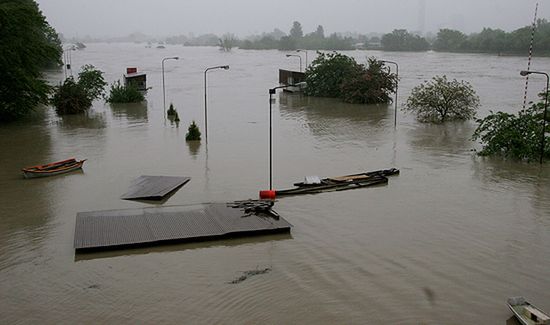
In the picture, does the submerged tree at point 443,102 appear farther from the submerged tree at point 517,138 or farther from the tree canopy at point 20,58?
the tree canopy at point 20,58

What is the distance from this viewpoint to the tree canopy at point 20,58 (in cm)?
2980

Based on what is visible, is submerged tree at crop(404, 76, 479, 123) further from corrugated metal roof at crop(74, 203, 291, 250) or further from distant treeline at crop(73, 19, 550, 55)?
distant treeline at crop(73, 19, 550, 55)

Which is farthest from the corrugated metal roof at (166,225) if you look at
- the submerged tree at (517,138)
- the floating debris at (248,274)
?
the submerged tree at (517,138)

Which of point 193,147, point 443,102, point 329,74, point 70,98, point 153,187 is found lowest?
point 153,187

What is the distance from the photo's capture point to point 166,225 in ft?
48.0

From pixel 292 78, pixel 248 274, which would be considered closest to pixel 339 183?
pixel 248 274

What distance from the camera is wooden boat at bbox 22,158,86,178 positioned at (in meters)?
19.8

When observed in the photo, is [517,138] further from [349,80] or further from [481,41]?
[481,41]

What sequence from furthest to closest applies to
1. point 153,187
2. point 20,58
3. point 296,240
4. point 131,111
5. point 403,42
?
point 403,42
point 131,111
point 20,58
point 153,187
point 296,240

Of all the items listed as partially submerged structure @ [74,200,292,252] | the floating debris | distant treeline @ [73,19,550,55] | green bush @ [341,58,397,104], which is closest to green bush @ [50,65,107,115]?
green bush @ [341,58,397,104]

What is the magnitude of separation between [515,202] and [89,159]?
54.1ft

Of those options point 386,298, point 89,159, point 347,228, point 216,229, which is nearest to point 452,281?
point 386,298

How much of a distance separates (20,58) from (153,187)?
56.3ft

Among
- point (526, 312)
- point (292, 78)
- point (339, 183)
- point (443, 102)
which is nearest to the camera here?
point (526, 312)
